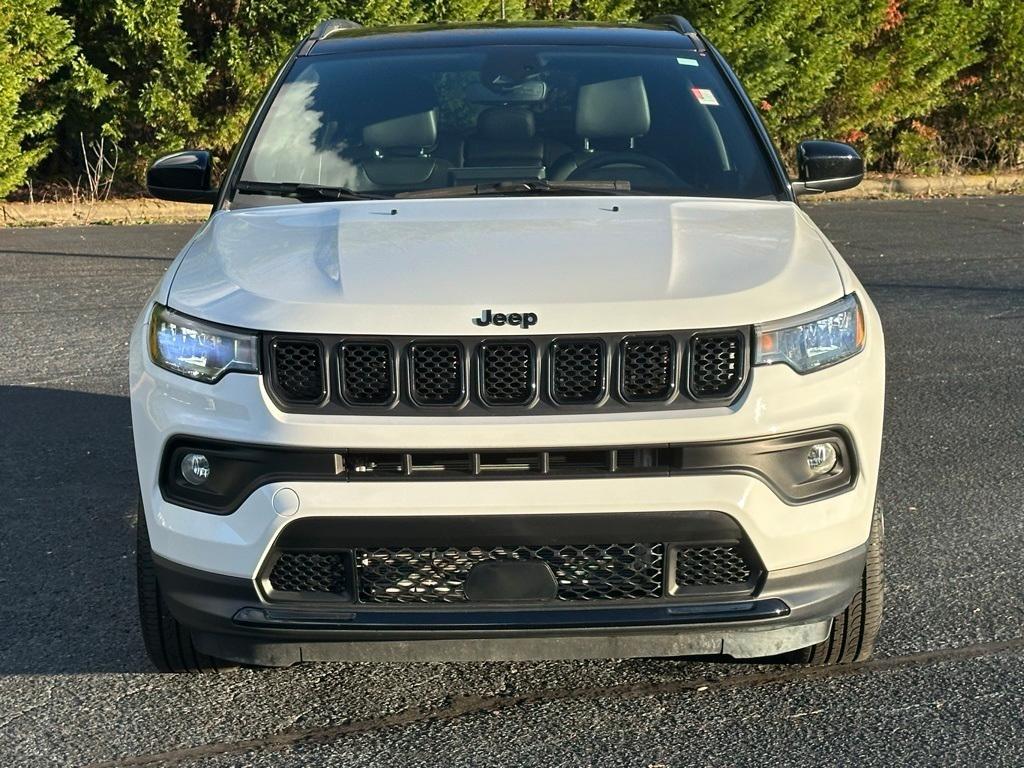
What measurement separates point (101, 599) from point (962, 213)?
11504 mm

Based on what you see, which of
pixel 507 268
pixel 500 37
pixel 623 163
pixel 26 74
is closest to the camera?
pixel 507 268

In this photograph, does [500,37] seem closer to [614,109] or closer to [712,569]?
[614,109]

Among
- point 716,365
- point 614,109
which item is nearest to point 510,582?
point 716,365

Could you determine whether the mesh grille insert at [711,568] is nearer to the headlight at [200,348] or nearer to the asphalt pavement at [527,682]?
the asphalt pavement at [527,682]

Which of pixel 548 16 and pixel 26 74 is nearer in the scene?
pixel 26 74

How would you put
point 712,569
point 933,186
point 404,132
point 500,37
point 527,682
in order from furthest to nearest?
point 933,186 < point 500,37 < point 404,132 < point 527,682 < point 712,569

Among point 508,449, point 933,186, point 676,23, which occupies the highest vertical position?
point 676,23

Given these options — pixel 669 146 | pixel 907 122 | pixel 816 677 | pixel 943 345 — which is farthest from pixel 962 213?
pixel 816 677

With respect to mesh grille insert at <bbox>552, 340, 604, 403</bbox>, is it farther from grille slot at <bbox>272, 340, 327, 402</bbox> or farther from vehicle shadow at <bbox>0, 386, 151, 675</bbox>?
vehicle shadow at <bbox>0, 386, 151, 675</bbox>

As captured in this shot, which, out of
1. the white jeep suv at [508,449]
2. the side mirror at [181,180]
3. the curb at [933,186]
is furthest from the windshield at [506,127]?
the curb at [933,186]

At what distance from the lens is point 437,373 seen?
3336 millimetres

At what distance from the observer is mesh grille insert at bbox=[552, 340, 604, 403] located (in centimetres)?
333

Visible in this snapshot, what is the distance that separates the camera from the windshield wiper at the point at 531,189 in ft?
14.6

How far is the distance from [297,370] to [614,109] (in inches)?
78.4
